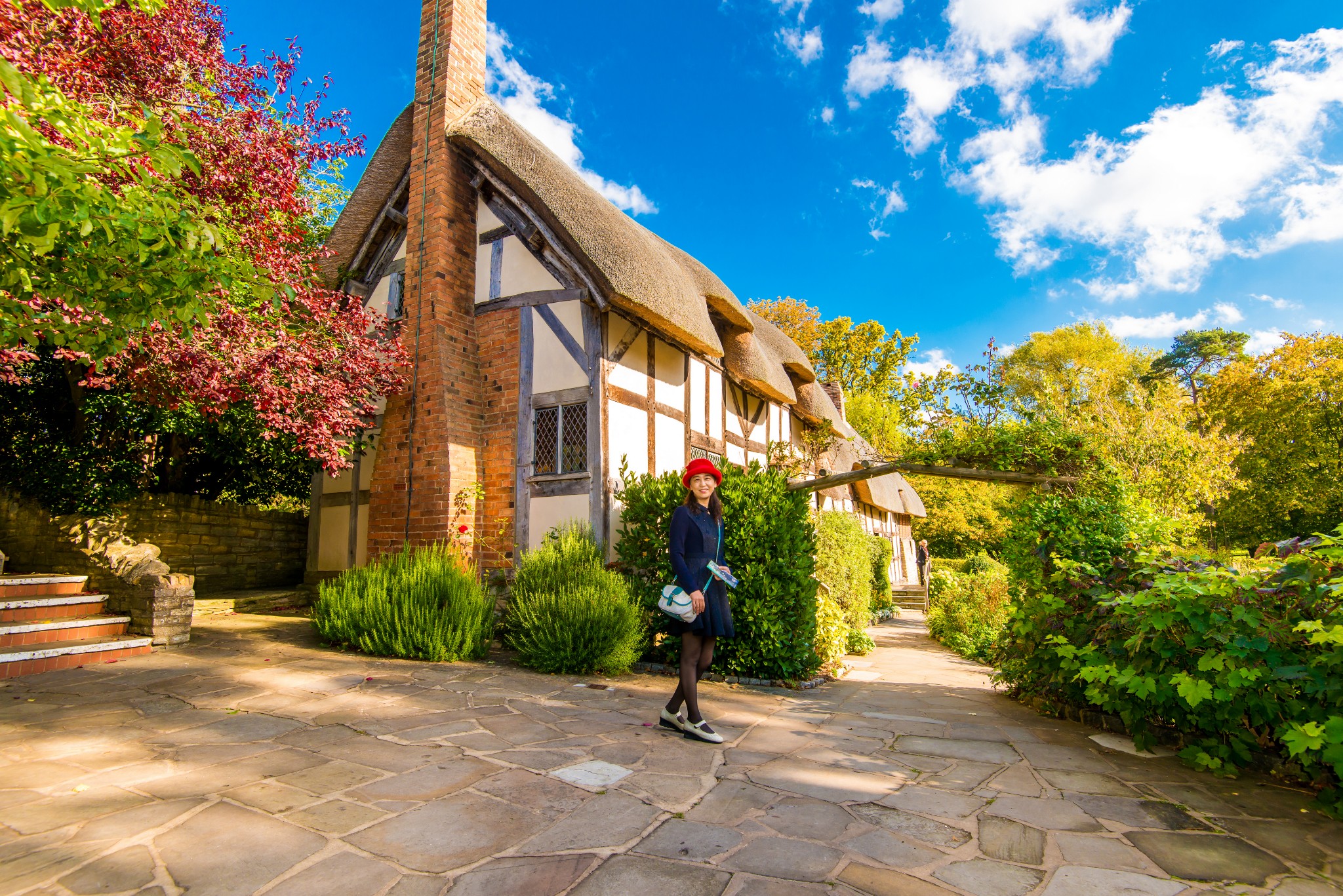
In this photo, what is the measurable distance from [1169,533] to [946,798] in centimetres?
365

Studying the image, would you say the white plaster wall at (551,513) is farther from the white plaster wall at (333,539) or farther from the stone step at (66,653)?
the stone step at (66,653)

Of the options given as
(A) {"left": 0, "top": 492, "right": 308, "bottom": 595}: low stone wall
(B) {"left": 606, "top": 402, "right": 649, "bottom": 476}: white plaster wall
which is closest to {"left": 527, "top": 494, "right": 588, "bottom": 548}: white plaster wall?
(B) {"left": 606, "top": 402, "right": 649, "bottom": 476}: white plaster wall

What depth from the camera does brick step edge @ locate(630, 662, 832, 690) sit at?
644 centimetres

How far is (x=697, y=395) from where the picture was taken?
32.9 feet

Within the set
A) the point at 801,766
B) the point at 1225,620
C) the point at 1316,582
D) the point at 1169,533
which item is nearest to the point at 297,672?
the point at 801,766

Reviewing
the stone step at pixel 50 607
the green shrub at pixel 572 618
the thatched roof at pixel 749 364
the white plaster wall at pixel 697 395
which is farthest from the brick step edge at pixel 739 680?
the thatched roof at pixel 749 364

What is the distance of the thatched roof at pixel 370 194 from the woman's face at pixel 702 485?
758 centimetres

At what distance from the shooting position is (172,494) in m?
9.02

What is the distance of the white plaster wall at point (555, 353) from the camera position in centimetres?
810

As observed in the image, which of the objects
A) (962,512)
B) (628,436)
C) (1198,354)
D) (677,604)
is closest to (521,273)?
(628,436)

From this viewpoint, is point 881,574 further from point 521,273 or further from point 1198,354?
point 1198,354

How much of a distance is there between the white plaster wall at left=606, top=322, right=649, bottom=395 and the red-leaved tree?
271 cm

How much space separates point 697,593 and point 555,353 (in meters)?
4.99

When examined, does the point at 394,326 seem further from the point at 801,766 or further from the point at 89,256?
the point at 801,766
